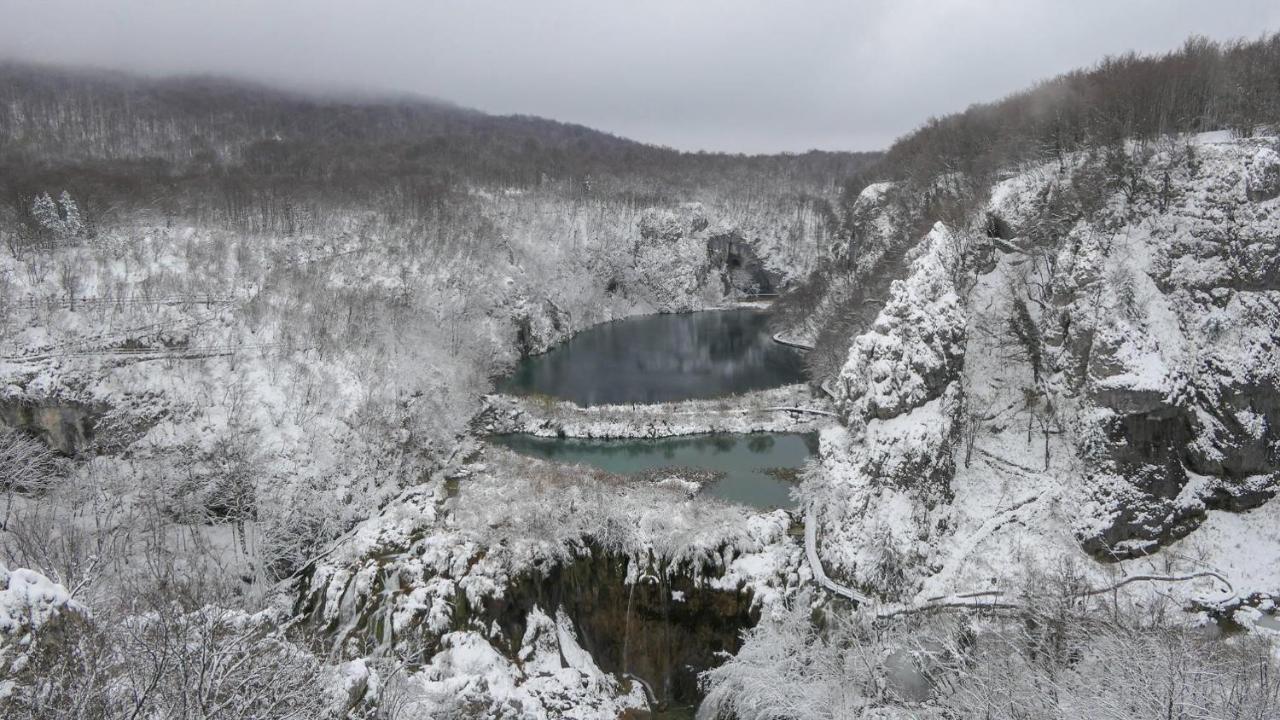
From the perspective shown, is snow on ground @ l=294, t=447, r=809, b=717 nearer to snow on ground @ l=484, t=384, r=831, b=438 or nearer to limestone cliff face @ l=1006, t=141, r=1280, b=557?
limestone cliff face @ l=1006, t=141, r=1280, b=557

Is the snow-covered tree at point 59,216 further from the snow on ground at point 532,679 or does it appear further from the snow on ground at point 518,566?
the snow on ground at point 532,679

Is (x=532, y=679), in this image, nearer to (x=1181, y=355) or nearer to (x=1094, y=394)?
(x=1094, y=394)

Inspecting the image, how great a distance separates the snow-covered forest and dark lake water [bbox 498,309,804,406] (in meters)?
4.54

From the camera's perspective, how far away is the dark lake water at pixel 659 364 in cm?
4972

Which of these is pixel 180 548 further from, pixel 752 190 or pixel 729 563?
pixel 752 190

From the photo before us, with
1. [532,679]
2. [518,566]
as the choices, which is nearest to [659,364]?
[518,566]

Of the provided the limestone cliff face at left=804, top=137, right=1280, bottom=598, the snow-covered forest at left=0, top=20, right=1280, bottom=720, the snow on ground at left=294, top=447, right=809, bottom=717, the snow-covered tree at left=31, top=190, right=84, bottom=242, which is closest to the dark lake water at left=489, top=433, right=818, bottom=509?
the snow-covered forest at left=0, top=20, right=1280, bottom=720

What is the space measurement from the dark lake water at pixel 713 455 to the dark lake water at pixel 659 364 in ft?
21.5

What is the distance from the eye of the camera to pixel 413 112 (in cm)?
16875

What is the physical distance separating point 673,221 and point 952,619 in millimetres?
78816

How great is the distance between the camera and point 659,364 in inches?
2351

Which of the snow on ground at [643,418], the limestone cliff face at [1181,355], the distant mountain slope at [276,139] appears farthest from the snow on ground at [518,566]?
the distant mountain slope at [276,139]

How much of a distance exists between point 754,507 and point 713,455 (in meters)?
9.23

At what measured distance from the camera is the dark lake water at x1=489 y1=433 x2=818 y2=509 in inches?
1297
